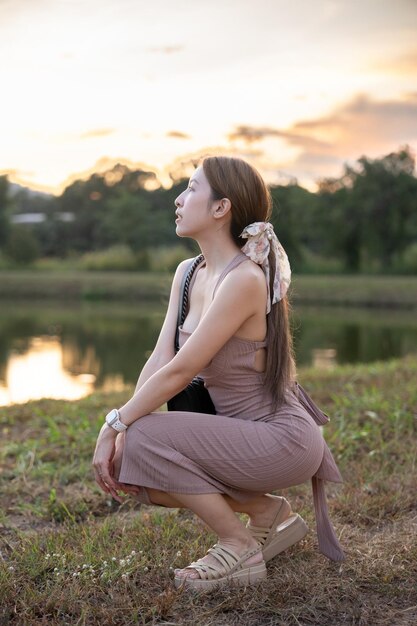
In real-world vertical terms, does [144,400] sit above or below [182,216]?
below

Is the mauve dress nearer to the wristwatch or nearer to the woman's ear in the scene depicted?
→ the wristwatch

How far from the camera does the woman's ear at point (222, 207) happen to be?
2240 mm

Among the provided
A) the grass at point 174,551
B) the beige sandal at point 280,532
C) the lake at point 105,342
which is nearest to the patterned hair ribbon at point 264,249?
the beige sandal at point 280,532

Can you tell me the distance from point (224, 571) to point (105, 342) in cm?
1110

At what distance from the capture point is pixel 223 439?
2.14 metres

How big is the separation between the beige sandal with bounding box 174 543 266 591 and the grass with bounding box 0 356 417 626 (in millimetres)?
35

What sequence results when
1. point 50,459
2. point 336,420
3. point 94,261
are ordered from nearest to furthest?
1. point 50,459
2. point 336,420
3. point 94,261

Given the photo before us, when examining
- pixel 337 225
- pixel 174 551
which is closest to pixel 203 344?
pixel 174 551

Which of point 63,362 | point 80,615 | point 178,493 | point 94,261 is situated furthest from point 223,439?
point 94,261

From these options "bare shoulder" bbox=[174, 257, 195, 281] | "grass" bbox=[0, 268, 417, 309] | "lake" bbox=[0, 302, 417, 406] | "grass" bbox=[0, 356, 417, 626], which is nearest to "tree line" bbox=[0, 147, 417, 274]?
"grass" bbox=[0, 268, 417, 309]

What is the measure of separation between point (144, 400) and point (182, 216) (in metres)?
0.56

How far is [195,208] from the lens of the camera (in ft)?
7.44

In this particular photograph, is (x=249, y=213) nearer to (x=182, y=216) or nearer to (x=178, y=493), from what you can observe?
(x=182, y=216)

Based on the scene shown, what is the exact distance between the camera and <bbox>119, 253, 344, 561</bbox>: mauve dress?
2.12 meters
